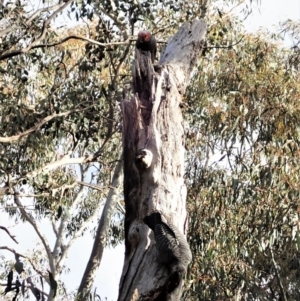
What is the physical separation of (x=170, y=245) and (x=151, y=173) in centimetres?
38

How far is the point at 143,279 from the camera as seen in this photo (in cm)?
232

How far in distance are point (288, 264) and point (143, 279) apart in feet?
16.7

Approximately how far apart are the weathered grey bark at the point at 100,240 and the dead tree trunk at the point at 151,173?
593 cm

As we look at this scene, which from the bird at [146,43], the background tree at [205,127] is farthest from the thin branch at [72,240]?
the bird at [146,43]

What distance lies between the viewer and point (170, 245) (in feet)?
7.55

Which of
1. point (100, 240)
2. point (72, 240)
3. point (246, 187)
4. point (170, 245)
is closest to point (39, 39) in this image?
point (246, 187)

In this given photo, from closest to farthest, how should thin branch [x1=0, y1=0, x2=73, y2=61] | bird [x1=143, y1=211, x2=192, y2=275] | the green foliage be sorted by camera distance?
bird [x1=143, y1=211, x2=192, y2=275]
thin branch [x1=0, y1=0, x2=73, y2=61]
the green foliage

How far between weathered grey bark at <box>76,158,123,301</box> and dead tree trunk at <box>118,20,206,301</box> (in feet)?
19.5

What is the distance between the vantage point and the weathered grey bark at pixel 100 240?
30.0 feet

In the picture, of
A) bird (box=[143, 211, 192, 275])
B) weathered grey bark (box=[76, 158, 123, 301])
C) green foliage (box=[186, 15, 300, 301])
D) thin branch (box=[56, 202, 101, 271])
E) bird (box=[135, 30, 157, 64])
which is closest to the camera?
bird (box=[143, 211, 192, 275])

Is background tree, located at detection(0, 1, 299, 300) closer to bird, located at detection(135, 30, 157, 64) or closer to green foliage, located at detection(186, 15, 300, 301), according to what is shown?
green foliage, located at detection(186, 15, 300, 301)

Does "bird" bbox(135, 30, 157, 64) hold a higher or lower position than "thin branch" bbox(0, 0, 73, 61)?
lower

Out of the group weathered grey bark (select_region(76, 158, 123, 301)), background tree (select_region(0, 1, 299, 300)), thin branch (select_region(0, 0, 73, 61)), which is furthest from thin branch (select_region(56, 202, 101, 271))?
thin branch (select_region(0, 0, 73, 61))

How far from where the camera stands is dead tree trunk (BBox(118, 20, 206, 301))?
91.2 inches
